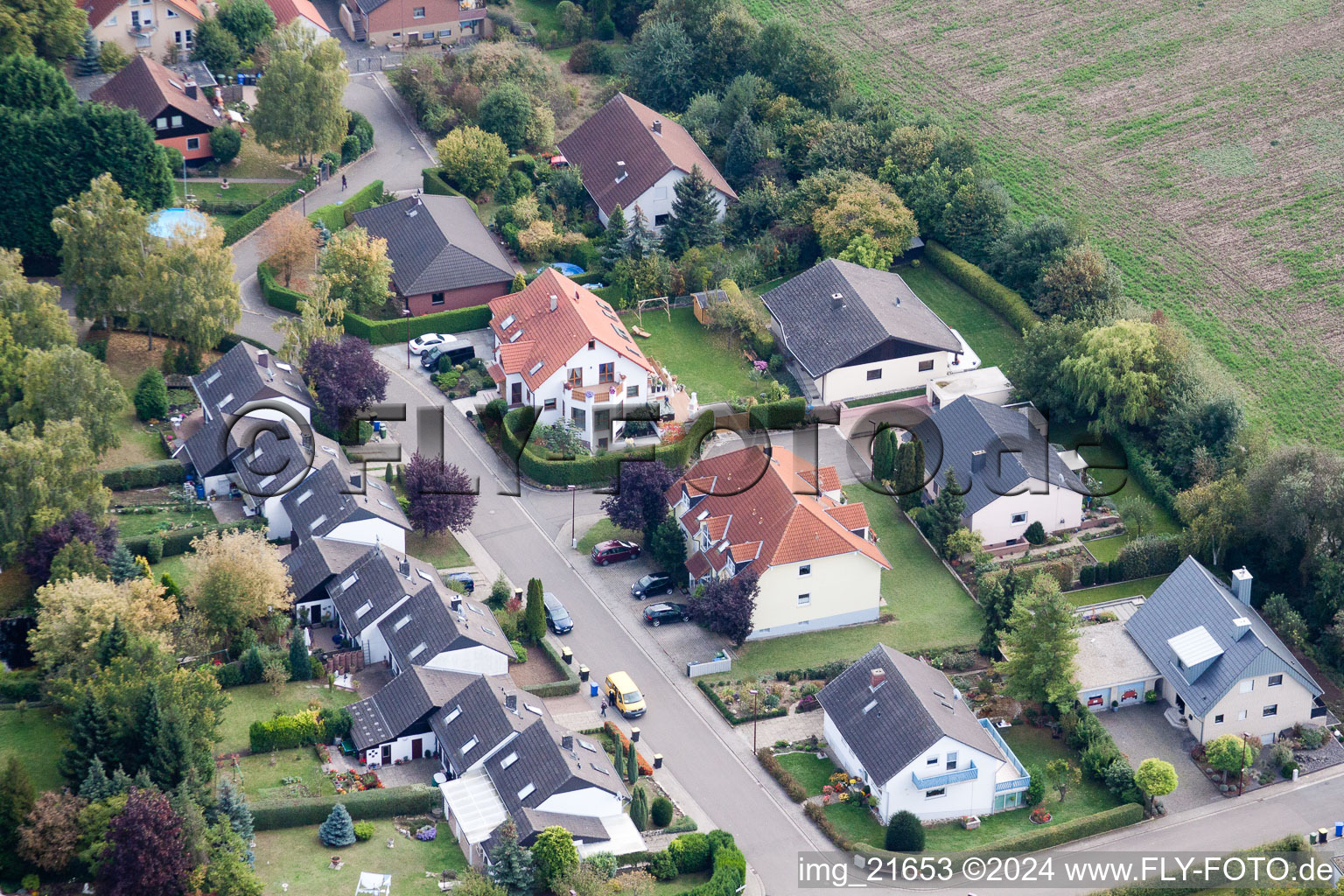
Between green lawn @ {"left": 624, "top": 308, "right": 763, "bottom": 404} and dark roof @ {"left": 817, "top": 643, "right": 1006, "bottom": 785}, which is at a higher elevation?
dark roof @ {"left": 817, "top": 643, "right": 1006, "bottom": 785}

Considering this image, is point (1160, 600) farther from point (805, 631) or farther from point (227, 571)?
point (227, 571)

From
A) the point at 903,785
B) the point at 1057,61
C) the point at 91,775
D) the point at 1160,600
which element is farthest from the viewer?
the point at 1057,61

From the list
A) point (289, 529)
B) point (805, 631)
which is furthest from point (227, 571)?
point (805, 631)

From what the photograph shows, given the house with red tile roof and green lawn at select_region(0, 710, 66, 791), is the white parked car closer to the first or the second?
the house with red tile roof

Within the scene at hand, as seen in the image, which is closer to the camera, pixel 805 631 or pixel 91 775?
pixel 91 775

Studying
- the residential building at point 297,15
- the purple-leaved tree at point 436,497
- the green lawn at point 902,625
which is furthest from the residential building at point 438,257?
the green lawn at point 902,625

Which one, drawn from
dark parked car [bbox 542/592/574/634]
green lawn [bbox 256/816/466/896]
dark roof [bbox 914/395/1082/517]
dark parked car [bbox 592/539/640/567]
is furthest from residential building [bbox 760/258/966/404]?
green lawn [bbox 256/816/466/896]
